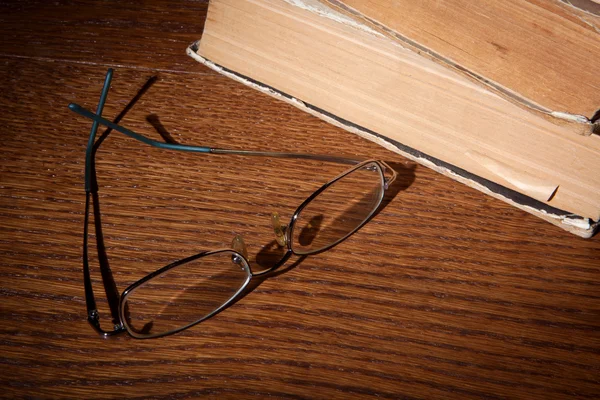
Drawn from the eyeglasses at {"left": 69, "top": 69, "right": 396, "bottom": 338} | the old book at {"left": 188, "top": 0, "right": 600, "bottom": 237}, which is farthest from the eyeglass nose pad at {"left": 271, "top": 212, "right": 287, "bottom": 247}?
the old book at {"left": 188, "top": 0, "right": 600, "bottom": 237}

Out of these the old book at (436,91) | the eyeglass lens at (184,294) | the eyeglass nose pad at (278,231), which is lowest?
the eyeglass lens at (184,294)

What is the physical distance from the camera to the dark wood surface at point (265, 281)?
519mm

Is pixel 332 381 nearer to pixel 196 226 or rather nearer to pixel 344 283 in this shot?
pixel 344 283

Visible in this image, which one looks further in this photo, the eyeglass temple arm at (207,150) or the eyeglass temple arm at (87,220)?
the eyeglass temple arm at (207,150)

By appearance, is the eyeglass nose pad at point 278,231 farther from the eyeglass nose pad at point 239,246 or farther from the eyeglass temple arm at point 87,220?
the eyeglass temple arm at point 87,220

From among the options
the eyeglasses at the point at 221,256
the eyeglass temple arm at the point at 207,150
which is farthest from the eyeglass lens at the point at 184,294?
the eyeglass temple arm at the point at 207,150

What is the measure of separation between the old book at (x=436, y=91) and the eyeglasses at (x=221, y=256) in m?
0.07

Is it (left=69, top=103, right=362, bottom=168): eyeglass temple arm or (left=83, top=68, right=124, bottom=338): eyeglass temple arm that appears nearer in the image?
(left=83, top=68, right=124, bottom=338): eyeglass temple arm

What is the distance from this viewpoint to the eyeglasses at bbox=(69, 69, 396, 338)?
21.8 inches

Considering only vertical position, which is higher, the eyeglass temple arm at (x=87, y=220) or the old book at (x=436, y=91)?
the old book at (x=436, y=91)

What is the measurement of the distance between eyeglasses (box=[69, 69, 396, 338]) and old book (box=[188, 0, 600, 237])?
7 cm

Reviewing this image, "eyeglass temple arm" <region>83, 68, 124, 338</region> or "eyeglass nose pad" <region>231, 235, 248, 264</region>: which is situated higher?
"eyeglass nose pad" <region>231, 235, 248, 264</region>

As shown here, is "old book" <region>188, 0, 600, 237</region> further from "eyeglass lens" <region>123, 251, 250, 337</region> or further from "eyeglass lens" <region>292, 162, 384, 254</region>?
"eyeglass lens" <region>123, 251, 250, 337</region>

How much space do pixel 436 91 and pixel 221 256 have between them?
277 mm
